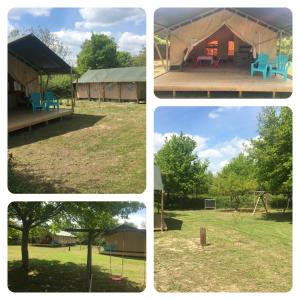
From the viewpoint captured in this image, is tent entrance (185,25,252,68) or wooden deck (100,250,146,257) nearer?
wooden deck (100,250,146,257)

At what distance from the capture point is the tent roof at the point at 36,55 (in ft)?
11.1

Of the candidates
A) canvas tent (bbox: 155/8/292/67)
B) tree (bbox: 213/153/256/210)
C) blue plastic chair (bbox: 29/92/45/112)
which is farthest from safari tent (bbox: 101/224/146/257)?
blue plastic chair (bbox: 29/92/45/112)

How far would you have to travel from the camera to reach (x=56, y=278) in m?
3.10

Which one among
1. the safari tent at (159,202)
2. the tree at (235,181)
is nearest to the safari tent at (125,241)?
the safari tent at (159,202)

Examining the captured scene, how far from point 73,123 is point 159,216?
134 cm

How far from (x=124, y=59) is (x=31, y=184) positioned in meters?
1.12

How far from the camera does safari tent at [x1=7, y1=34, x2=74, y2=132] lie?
352 cm

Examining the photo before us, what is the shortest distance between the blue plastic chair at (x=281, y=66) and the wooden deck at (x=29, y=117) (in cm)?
175

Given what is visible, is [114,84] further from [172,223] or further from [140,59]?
[172,223]

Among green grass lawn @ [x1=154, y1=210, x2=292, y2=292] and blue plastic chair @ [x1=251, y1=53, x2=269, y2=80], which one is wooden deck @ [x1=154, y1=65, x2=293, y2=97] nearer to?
blue plastic chair @ [x1=251, y1=53, x2=269, y2=80]

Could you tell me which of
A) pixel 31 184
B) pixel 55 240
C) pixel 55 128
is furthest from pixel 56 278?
pixel 55 128

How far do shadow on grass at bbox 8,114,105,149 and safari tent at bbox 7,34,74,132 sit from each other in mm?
62
